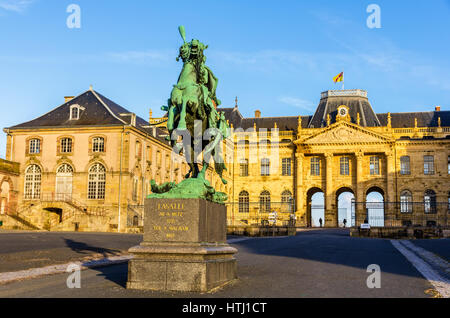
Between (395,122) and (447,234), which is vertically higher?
(395,122)

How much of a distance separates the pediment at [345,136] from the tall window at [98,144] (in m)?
33.9

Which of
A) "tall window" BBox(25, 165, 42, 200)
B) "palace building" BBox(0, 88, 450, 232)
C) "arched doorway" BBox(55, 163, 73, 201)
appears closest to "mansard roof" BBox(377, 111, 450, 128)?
"palace building" BBox(0, 88, 450, 232)

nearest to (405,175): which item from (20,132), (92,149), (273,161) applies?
(273,161)

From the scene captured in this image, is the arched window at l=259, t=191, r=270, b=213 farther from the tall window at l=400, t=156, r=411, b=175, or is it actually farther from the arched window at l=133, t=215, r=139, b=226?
the arched window at l=133, t=215, r=139, b=226

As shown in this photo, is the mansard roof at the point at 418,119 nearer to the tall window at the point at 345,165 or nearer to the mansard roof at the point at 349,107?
the mansard roof at the point at 349,107

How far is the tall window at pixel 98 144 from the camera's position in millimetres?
42075

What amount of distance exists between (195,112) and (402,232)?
105 feet

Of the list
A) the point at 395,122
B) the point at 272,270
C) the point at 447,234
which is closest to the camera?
the point at 272,270

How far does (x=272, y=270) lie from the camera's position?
12.1m

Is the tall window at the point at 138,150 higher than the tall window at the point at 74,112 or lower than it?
lower

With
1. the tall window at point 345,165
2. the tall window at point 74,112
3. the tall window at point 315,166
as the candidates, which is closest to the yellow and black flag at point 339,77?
the tall window at point 345,165

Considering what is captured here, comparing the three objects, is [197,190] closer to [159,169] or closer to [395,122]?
[159,169]

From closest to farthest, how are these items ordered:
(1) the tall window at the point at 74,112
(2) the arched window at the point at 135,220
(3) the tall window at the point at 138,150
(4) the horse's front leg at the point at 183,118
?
(4) the horse's front leg at the point at 183,118
(2) the arched window at the point at 135,220
(3) the tall window at the point at 138,150
(1) the tall window at the point at 74,112

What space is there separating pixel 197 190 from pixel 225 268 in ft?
5.45
